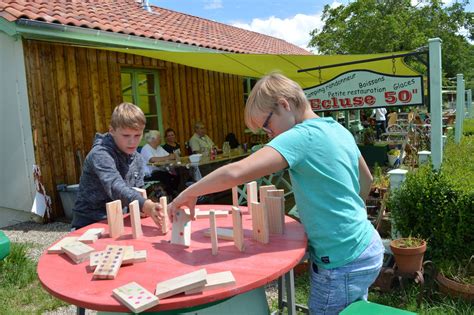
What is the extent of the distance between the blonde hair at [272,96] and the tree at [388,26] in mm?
21132

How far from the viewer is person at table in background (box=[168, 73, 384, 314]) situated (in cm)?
154

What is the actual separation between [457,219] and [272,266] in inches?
99.1

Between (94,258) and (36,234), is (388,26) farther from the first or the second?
(94,258)

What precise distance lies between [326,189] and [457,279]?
2181 mm

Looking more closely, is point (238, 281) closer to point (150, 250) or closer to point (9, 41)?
point (150, 250)

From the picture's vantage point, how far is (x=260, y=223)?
1.73 metres

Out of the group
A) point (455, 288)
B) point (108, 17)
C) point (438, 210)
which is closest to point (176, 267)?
point (455, 288)

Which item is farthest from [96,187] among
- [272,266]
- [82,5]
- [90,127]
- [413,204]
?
[82,5]

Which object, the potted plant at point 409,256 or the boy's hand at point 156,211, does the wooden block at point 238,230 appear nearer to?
the boy's hand at point 156,211

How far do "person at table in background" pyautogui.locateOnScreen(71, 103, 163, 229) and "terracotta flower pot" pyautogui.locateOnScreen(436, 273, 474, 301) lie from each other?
2406 millimetres

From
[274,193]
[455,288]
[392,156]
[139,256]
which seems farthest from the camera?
[392,156]

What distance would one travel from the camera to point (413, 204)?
358 centimetres

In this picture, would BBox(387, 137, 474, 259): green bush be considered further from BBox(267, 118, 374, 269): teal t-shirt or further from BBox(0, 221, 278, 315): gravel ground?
BBox(0, 221, 278, 315): gravel ground

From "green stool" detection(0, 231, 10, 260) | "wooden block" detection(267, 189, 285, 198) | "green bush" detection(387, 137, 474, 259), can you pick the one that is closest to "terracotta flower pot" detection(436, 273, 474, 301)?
"green bush" detection(387, 137, 474, 259)
